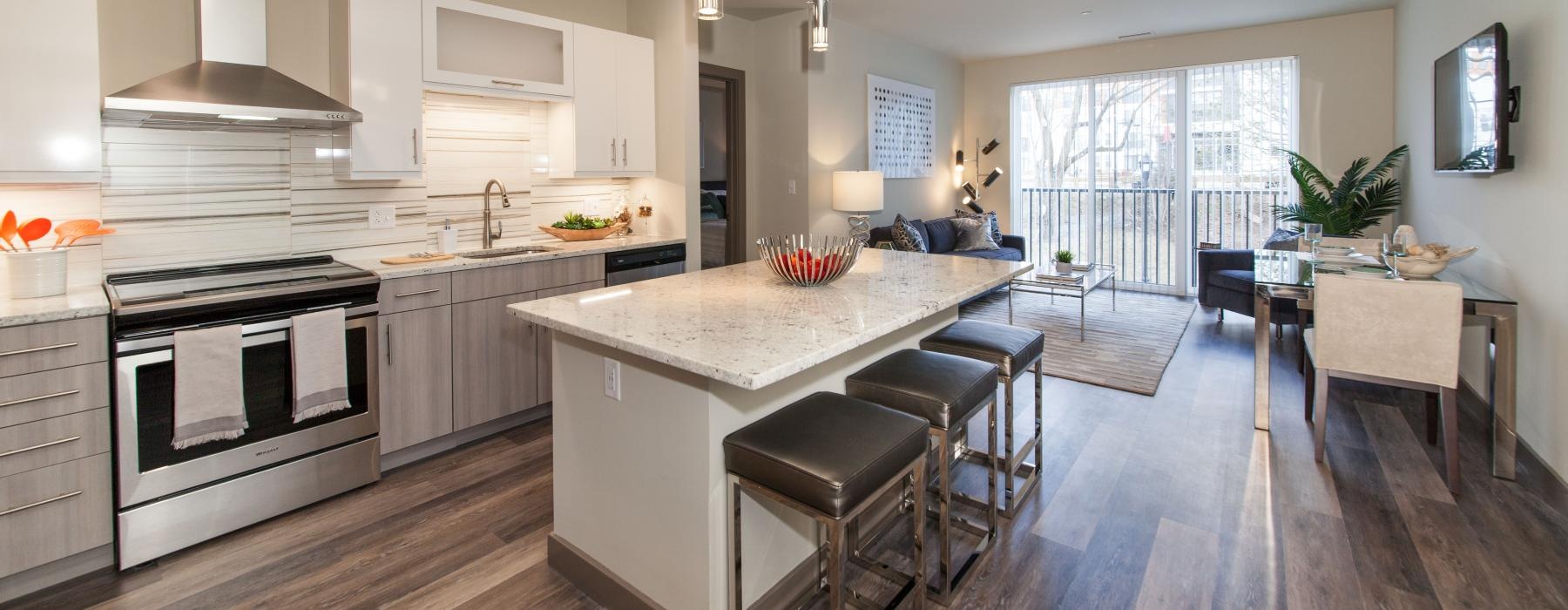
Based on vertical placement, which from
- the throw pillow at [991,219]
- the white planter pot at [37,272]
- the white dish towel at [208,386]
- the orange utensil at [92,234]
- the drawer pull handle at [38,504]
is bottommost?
the drawer pull handle at [38,504]

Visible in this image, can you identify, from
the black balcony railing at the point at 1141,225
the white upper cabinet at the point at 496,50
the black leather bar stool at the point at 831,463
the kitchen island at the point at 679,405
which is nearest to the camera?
the black leather bar stool at the point at 831,463

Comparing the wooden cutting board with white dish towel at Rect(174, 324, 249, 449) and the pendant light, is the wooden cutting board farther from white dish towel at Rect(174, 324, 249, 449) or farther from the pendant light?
the pendant light

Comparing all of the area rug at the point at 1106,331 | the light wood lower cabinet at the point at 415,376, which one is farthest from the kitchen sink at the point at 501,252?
the area rug at the point at 1106,331

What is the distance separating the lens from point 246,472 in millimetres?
2566

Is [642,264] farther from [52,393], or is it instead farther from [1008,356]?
[52,393]

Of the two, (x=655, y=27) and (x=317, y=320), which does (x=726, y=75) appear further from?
(x=317, y=320)

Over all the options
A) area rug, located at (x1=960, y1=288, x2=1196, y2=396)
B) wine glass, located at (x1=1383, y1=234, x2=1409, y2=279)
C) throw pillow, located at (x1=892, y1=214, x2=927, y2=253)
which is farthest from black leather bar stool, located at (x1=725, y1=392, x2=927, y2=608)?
throw pillow, located at (x1=892, y1=214, x2=927, y2=253)

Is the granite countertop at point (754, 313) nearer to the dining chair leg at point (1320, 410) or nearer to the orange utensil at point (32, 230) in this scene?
the dining chair leg at point (1320, 410)

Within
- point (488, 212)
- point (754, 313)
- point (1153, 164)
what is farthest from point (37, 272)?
point (1153, 164)

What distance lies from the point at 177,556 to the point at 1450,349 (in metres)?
4.69

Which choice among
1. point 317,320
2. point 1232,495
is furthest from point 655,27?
point 1232,495

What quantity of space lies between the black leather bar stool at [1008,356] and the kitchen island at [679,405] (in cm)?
25

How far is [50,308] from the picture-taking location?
2162 mm

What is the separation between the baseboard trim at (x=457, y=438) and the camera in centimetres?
310
